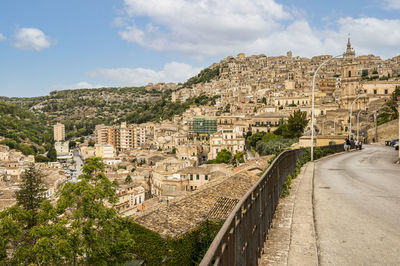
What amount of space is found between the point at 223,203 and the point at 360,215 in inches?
493

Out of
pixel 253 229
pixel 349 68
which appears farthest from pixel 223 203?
pixel 349 68

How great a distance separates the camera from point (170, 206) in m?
18.4

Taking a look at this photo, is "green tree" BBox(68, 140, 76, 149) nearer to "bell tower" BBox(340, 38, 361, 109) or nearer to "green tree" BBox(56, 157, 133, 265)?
"bell tower" BBox(340, 38, 361, 109)

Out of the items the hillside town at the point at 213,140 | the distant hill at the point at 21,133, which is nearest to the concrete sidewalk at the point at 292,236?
the hillside town at the point at 213,140

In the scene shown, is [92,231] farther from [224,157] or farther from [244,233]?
[224,157]

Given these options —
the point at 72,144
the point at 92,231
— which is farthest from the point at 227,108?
the point at 92,231

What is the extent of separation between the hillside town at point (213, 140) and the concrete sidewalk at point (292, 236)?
920 centimetres

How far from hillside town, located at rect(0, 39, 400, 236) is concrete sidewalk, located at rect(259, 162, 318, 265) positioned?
9196 mm

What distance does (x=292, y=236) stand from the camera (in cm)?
516

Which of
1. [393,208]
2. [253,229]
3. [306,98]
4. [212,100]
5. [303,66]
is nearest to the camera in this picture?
[253,229]

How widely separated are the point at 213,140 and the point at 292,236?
73.9 metres

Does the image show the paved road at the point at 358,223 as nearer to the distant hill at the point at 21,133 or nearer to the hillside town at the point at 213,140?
the hillside town at the point at 213,140

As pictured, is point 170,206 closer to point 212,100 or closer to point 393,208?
point 393,208

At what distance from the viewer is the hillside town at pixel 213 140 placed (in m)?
20.4
